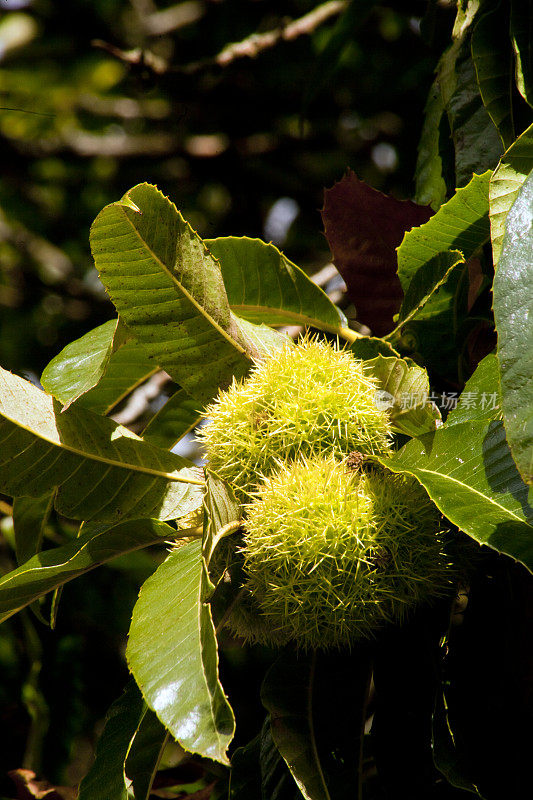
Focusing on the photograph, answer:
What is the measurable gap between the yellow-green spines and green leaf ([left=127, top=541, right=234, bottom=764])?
13cm

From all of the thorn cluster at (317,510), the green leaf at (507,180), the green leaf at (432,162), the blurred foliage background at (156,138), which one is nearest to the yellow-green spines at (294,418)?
the thorn cluster at (317,510)

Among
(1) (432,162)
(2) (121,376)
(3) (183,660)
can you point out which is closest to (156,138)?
(1) (432,162)

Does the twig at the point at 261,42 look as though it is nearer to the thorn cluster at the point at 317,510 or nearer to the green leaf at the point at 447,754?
the thorn cluster at the point at 317,510

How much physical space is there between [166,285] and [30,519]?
492 mm

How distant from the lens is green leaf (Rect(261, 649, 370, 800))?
85cm

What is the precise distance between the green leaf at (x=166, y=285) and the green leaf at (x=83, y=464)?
12 cm

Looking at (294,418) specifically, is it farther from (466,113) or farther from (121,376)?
(466,113)

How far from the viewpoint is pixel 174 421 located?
118cm

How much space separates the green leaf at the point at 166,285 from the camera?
2.65 feet

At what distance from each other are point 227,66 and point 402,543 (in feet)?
5.50

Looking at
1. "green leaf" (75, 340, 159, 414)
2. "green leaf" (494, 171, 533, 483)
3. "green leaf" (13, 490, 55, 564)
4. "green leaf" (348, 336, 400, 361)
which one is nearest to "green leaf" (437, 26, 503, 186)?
"green leaf" (348, 336, 400, 361)

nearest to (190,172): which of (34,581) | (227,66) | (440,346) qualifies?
(227,66)

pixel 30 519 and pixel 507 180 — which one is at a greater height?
pixel 507 180

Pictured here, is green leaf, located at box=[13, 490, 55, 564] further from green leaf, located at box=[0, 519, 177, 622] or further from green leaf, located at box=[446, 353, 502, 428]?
green leaf, located at box=[446, 353, 502, 428]
